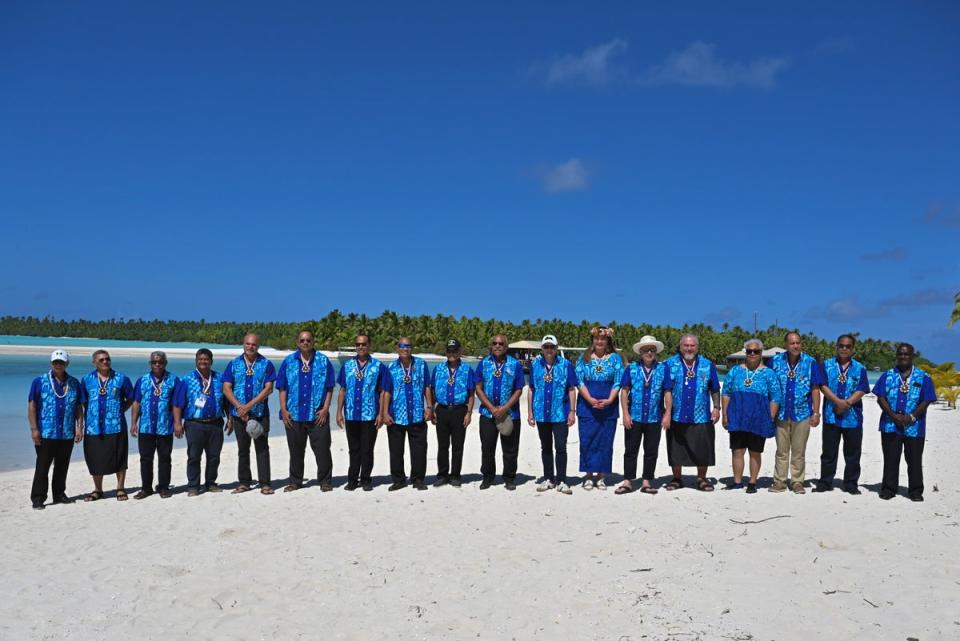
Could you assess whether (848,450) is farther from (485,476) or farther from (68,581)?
(68,581)

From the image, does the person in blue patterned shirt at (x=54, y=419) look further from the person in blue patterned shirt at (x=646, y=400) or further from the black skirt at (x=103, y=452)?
the person in blue patterned shirt at (x=646, y=400)

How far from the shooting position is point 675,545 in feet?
20.4

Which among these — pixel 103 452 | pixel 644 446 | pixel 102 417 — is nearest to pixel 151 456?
pixel 103 452

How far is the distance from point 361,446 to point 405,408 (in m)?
0.68

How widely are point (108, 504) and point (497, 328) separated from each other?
83303 millimetres

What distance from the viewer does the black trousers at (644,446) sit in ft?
26.5

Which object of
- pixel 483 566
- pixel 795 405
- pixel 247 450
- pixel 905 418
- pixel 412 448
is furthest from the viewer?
pixel 412 448

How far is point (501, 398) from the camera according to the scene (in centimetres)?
833

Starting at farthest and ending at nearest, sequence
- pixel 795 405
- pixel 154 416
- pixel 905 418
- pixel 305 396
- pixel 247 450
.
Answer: pixel 247 450 < pixel 305 396 < pixel 795 405 < pixel 154 416 < pixel 905 418

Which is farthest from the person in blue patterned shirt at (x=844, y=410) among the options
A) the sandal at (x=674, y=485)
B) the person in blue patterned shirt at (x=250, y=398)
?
the person in blue patterned shirt at (x=250, y=398)

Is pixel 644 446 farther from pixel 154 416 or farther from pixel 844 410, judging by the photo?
pixel 154 416

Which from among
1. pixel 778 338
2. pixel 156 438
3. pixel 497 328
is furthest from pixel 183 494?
pixel 778 338

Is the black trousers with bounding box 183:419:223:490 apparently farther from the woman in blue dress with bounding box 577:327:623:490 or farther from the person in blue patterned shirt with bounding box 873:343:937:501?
the person in blue patterned shirt with bounding box 873:343:937:501

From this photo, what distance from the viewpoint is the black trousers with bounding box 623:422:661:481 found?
8.08 metres
